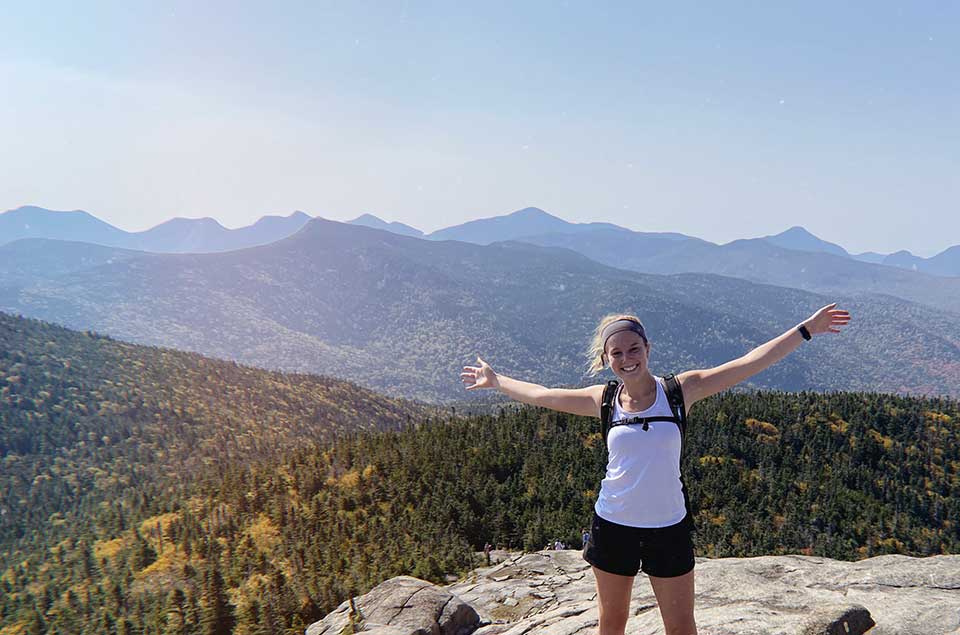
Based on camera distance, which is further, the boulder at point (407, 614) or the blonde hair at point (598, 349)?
the boulder at point (407, 614)

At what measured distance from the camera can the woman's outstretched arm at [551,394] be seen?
5.36 meters

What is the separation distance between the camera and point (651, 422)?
473 cm

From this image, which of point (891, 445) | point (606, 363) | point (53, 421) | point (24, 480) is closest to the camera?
point (606, 363)

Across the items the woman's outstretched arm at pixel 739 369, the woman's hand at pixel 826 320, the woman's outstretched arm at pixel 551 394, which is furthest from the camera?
the woman's outstretched arm at pixel 551 394

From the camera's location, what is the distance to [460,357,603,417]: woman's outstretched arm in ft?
17.6

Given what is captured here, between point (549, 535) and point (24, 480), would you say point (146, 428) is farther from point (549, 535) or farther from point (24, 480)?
point (549, 535)

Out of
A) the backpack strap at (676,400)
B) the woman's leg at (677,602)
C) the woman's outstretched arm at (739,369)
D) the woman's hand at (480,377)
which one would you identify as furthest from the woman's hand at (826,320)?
the woman's hand at (480,377)

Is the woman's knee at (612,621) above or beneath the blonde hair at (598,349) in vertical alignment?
beneath

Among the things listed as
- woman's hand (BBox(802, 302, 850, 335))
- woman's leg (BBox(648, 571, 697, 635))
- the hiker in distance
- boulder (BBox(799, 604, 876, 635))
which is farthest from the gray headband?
boulder (BBox(799, 604, 876, 635))

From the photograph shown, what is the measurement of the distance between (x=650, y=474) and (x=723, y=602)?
5491 millimetres

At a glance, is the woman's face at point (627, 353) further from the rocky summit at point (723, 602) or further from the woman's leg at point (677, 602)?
A: the rocky summit at point (723, 602)

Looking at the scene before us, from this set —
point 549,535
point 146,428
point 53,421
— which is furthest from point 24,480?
point 549,535

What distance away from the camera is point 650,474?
4.68 meters

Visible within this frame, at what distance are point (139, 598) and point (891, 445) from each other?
5838cm
